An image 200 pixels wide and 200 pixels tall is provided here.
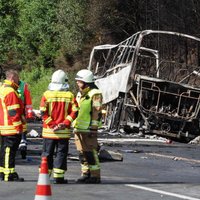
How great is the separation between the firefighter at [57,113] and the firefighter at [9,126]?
0.41m

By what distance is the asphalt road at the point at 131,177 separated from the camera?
33.7ft

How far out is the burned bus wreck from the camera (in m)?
24.3

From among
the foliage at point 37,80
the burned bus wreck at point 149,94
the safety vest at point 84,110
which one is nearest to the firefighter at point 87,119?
the safety vest at point 84,110

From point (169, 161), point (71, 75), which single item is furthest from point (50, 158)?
point (71, 75)

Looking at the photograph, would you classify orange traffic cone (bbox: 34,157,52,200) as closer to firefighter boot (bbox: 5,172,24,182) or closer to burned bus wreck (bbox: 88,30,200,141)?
firefighter boot (bbox: 5,172,24,182)

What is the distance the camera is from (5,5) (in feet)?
228

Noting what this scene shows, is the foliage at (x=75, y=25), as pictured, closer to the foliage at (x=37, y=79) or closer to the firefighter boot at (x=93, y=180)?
the foliage at (x=37, y=79)

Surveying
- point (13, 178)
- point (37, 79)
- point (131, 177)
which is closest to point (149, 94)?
point (131, 177)

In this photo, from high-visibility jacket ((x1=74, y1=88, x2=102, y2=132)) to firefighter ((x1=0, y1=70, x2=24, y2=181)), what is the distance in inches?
34.2

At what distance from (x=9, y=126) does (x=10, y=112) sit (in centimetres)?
20

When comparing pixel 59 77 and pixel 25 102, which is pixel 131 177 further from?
pixel 25 102

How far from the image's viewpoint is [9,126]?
38.4 ft

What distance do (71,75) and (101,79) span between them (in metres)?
18.1

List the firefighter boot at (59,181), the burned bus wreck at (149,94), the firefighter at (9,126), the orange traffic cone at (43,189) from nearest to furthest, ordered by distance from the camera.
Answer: the orange traffic cone at (43,189) < the firefighter boot at (59,181) < the firefighter at (9,126) < the burned bus wreck at (149,94)
